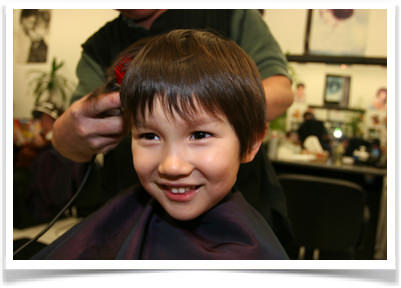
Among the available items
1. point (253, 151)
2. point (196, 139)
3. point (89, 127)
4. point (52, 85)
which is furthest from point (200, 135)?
point (52, 85)

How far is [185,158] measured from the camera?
498mm

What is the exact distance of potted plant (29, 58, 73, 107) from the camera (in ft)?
2.15

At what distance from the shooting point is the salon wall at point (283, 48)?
62 centimetres

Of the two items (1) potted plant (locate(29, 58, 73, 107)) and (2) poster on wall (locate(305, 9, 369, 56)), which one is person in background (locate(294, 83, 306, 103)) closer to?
(2) poster on wall (locate(305, 9, 369, 56))

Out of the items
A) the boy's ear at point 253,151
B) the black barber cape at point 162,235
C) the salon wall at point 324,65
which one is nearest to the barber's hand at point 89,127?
the black barber cape at point 162,235

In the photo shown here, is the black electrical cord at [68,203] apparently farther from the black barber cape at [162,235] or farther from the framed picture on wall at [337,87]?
the framed picture on wall at [337,87]

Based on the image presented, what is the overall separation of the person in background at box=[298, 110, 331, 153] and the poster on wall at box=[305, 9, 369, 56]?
0.42ft

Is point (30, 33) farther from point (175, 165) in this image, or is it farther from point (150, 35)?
point (175, 165)

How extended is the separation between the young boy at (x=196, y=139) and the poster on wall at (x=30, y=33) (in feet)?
0.83

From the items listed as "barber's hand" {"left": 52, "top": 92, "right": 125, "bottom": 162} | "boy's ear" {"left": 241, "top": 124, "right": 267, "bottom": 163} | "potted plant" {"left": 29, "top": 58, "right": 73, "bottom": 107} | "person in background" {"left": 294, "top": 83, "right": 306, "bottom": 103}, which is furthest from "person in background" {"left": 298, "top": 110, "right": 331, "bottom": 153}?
"potted plant" {"left": 29, "top": 58, "right": 73, "bottom": 107}

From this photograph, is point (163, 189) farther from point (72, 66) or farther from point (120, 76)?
point (72, 66)

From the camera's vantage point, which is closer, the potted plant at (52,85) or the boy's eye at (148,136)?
the boy's eye at (148,136)

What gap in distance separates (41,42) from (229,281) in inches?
23.2

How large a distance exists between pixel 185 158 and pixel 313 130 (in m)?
0.31
